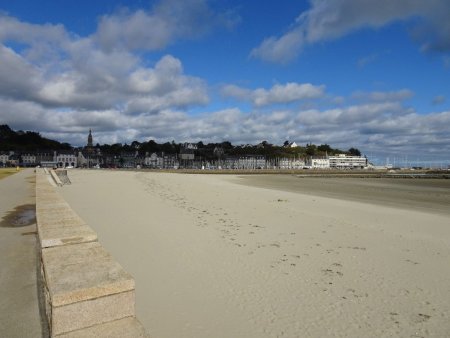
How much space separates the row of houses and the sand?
504 feet

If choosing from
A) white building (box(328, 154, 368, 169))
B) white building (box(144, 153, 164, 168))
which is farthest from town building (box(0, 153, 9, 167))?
white building (box(328, 154, 368, 169))

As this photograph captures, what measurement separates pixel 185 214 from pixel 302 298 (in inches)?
289

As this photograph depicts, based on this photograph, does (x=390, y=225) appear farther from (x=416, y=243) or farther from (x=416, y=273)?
(x=416, y=273)

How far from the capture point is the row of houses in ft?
526

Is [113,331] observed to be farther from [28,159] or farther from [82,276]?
[28,159]

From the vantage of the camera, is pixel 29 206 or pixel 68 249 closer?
pixel 68 249

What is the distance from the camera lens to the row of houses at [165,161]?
160375mm

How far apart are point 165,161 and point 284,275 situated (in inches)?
7087

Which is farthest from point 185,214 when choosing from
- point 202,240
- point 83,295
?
point 83,295

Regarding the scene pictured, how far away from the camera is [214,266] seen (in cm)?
602

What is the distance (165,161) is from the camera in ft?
599

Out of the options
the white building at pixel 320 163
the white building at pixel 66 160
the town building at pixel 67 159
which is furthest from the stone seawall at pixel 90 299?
the white building at pixel 320 163

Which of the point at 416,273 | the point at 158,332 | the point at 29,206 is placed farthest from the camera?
the point at 29,206

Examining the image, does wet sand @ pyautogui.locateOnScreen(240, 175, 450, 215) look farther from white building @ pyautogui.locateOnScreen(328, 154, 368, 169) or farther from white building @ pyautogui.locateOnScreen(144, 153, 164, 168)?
white building @ pyautogui.locateOnScreen(328, 154, 368, 169)
